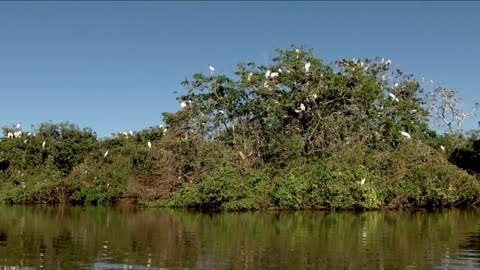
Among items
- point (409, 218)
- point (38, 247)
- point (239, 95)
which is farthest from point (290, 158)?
point (38, 247)

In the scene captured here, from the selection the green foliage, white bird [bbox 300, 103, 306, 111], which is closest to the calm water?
the green foliage

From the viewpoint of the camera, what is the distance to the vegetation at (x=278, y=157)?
27.6m

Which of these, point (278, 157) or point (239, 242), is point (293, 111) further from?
point (239, 242)

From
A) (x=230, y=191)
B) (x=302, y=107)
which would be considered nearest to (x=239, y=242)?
(x=230, y=191)

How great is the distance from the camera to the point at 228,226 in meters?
19.8

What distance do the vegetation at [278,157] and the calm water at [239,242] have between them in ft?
12.2

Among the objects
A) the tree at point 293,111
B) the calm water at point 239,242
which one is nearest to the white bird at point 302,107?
the tree at point 293,111

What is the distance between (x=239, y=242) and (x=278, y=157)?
15.8 meters

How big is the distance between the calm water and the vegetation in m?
3.71

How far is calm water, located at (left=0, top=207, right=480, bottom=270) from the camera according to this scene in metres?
11.8

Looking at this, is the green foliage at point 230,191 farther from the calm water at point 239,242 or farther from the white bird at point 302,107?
the white bird at point 302,107

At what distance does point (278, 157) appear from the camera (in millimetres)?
30656

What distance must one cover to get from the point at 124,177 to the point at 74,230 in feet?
45.4

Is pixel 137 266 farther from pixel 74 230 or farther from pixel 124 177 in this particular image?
pixel 124 177
